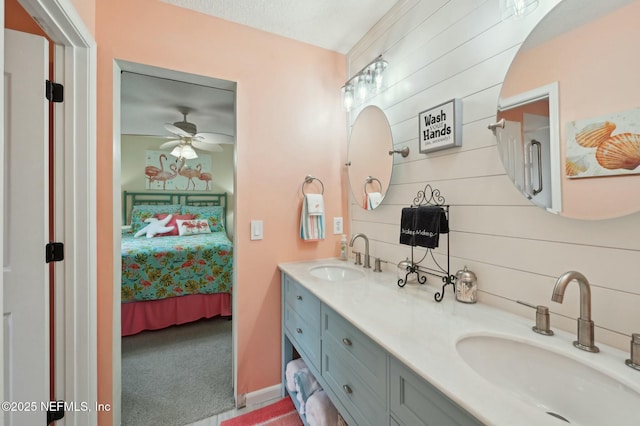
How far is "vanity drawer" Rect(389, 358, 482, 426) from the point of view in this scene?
61 cm

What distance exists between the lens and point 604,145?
763mm

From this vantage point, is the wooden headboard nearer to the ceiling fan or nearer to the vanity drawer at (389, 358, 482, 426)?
the ceiling fan

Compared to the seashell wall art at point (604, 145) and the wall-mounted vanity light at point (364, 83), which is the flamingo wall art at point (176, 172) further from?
the seashell wall art at point (604, 145)

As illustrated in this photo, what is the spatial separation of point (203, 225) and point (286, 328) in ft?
10.5

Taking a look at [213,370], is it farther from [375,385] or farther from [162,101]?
[162,101]

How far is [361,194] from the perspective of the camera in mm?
1842

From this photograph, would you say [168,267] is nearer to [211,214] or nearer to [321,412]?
[211,214]

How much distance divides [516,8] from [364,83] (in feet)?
2.95

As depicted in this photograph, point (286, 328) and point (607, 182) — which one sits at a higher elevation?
point (607, 182)

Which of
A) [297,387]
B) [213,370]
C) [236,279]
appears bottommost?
[213,370]

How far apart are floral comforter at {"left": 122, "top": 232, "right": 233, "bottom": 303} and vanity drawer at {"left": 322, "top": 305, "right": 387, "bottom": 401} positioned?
6.98 feet

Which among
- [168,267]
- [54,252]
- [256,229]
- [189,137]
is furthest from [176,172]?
[54,252]

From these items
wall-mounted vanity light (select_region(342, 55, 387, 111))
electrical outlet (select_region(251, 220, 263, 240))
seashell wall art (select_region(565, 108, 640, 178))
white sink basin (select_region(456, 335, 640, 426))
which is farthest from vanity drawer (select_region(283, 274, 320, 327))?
wall-mounted vanity light (select_region(342, 55, 387, 111))

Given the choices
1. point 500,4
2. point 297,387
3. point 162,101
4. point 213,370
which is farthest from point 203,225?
point 500,4
